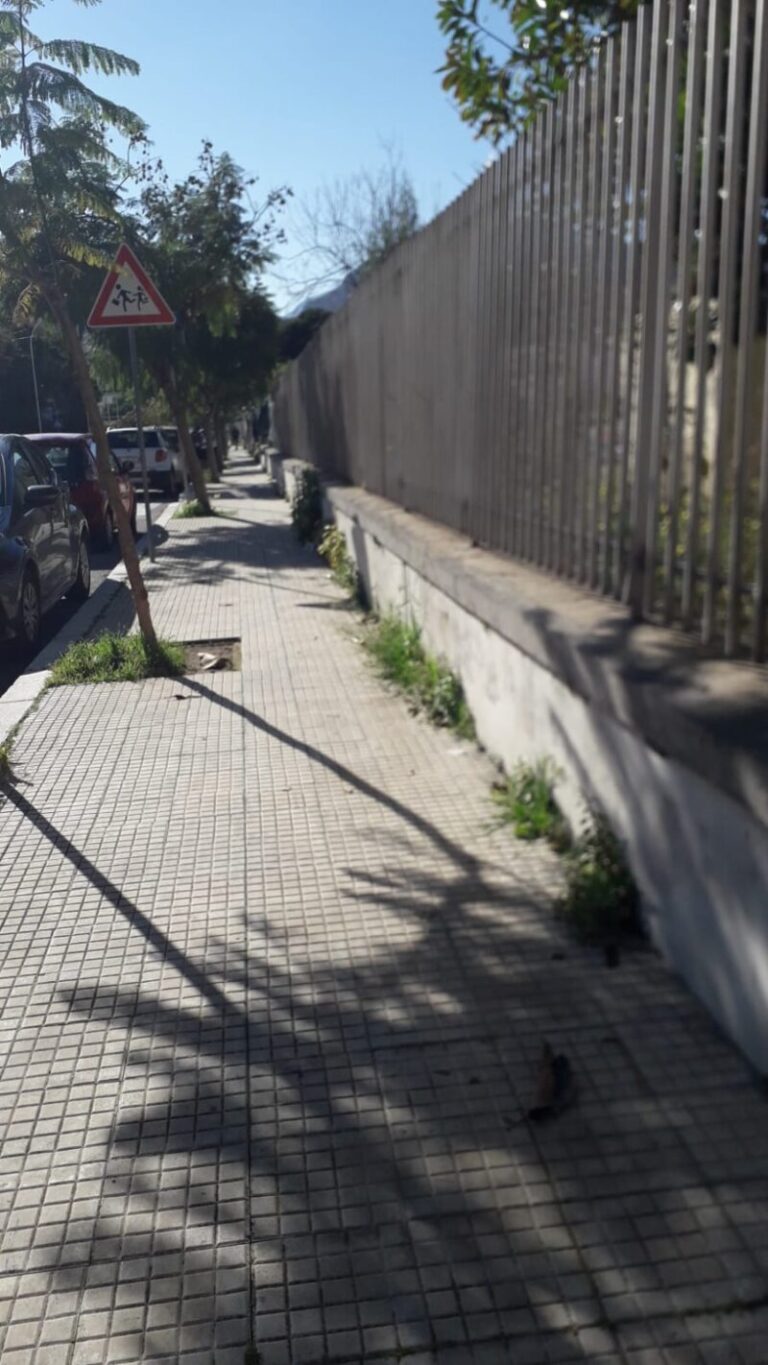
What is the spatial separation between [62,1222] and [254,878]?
6.11 ft

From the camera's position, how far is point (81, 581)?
463 inches

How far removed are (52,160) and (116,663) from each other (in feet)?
10.2

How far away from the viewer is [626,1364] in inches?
86.9

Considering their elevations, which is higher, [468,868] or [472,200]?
[472,200]

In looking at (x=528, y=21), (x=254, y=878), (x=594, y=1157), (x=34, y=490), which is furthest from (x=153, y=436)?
(x=594, y=1157)

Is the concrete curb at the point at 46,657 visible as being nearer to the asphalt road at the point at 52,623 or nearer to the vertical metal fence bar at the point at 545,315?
the asphalt road at the point at 52,623

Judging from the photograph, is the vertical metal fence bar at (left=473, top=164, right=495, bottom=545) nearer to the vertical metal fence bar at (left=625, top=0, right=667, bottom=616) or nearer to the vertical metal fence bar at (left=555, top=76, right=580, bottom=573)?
the vertical metal fence bar at (left=555, top=76, right=580, bottom=573)

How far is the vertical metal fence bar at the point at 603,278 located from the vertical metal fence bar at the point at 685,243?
0.61 metres

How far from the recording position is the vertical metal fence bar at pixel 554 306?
4.82 meters

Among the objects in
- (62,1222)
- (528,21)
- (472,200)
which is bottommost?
(62,1222)

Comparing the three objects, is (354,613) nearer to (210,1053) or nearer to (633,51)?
(633,51)

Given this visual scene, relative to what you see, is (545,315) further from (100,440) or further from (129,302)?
(129,302)

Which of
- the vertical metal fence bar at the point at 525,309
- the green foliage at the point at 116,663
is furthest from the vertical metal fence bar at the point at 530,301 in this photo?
the green foliage at the point at 116,663

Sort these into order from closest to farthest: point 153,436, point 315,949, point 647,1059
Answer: point 647,1059 < point 315,949 < point 153,436
